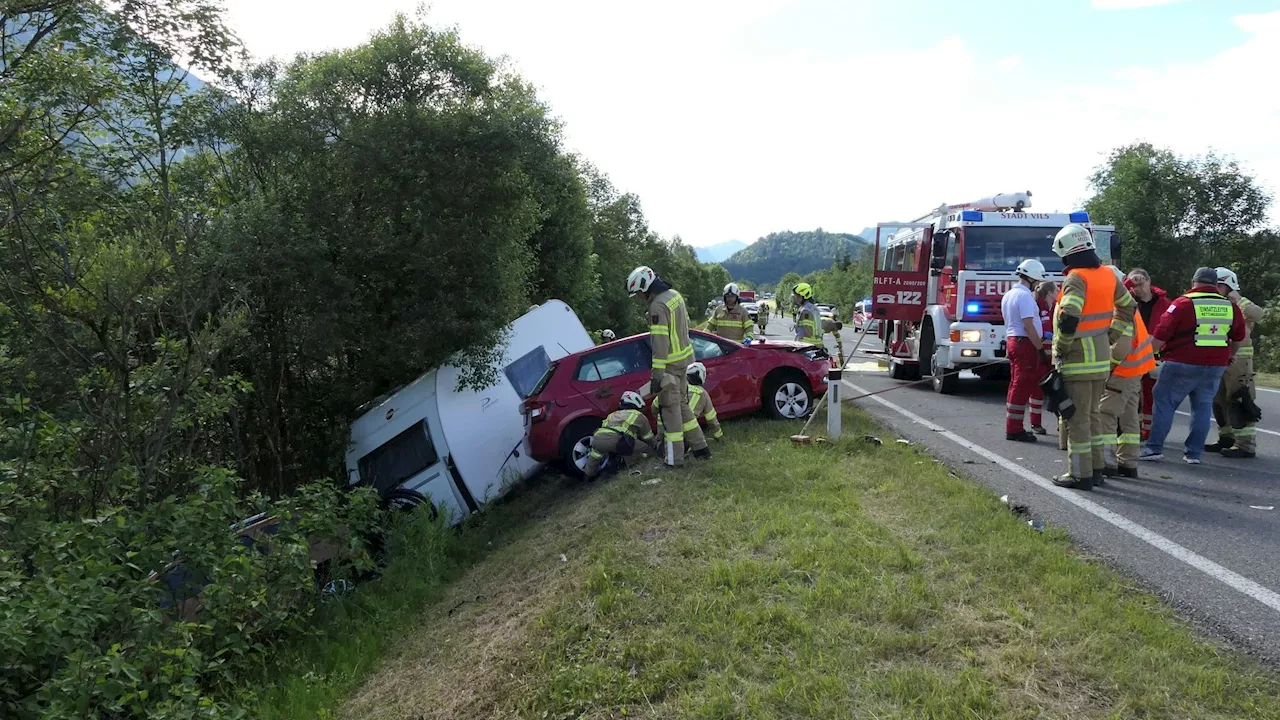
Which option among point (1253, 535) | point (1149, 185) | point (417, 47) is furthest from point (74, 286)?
point (1149, 185)

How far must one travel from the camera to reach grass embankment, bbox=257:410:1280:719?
3.06 m

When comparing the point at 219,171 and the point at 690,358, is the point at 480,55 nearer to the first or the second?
the point at 219,171

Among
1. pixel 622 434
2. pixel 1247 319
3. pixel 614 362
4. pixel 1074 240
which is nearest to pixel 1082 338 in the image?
pixel 1074 240

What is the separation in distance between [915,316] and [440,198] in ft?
24.9

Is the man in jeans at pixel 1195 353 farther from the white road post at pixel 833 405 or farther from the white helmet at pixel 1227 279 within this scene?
the white road post at pixel 833 405

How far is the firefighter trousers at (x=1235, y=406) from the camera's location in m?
6.98

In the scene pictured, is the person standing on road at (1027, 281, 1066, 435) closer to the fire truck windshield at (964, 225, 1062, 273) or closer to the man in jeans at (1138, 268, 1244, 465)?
the man in jeans at (1138, 268, 1244, 465)

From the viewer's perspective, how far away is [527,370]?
9.73 metres

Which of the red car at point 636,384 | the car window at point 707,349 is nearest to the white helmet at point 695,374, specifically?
the red car at point 636,384

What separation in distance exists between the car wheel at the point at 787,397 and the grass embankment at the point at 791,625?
8.57 ft

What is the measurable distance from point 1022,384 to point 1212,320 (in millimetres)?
1703

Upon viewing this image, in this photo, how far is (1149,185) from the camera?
94.8ft

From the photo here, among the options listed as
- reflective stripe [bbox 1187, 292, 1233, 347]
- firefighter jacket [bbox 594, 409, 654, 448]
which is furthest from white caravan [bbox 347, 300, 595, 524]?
reflective stripe [bbox 1187, 292, 1233, 347]

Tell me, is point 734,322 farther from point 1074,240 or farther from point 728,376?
point 1074,240
